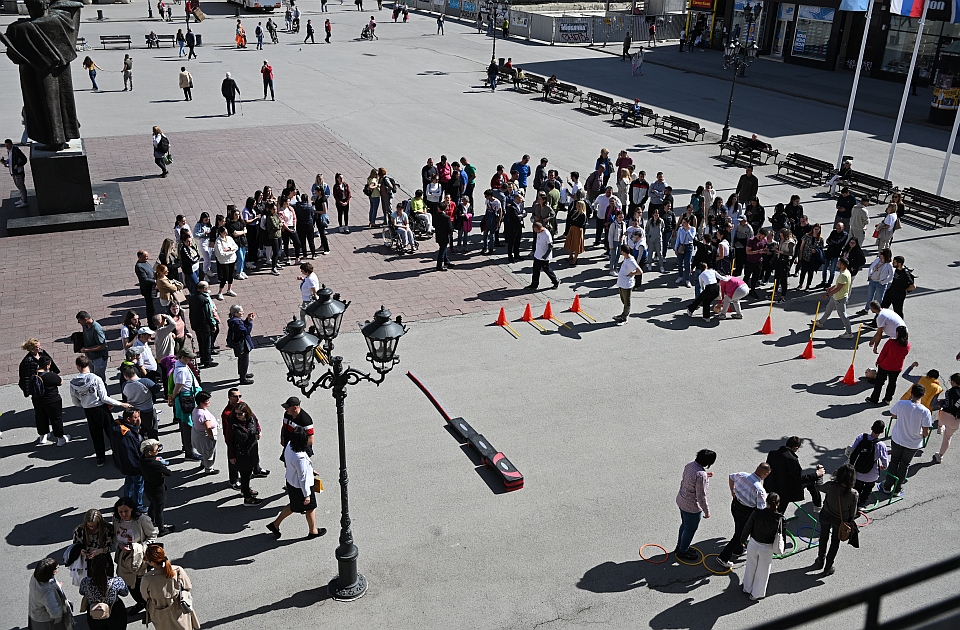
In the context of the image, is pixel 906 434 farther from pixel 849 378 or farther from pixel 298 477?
pixel 298 477

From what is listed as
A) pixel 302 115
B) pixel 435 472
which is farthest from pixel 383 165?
pixel 435 472

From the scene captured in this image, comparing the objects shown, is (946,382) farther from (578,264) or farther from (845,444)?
(578,264)

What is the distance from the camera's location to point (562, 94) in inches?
1474

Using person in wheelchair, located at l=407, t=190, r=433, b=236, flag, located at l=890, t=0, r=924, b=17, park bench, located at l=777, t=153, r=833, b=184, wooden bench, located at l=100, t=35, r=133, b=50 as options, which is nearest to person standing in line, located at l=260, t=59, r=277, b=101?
person in wheelchair, located at l=407, t=190, r=433, b=236

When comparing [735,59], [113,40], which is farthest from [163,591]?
[113,40]

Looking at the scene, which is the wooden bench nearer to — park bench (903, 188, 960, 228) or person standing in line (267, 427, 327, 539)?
park bench (903, 188, 960, 228)

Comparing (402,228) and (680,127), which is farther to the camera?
(680,127)

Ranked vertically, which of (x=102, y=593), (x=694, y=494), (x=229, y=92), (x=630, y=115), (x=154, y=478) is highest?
(x=229, y=92)

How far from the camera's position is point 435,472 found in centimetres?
1176

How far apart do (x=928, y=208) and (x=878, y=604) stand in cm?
2250

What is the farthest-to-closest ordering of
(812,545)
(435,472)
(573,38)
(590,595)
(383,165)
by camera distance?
1. (573,38)
2. (383,165)
3. (435,472)
4. (812,545)
5. (590,595)

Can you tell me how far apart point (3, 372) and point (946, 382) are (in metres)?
16.4

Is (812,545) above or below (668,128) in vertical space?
below

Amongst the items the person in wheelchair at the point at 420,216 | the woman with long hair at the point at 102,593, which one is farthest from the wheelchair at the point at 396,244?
the woman with long hair at the point at 102,593
